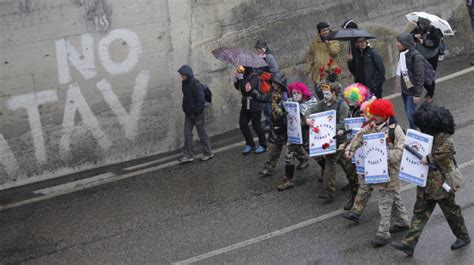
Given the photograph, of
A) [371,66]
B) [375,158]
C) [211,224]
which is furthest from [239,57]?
[375,158]

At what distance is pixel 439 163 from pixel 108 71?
19.4 feet

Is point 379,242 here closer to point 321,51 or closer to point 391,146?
point 391,146

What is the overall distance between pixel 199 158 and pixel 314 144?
287 cm

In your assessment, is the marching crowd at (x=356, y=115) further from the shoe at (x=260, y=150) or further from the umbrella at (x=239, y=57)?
the umbrella at (x=239, y=57)

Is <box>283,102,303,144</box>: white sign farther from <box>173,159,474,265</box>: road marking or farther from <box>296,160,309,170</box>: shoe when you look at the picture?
<box>173,159,474,265</box>: road marking

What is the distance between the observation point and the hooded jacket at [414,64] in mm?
10891

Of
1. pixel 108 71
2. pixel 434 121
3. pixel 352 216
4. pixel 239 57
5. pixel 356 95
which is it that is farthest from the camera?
pixel 108 71

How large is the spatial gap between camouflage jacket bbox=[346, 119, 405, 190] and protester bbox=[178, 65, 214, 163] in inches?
141

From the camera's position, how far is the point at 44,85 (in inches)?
455

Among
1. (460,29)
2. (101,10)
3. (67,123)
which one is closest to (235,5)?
(101,10)

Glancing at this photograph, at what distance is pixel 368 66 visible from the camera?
38.4 feet

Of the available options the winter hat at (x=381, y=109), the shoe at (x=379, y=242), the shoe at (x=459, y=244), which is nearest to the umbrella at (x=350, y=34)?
the winter hat at (x=381, y=109)

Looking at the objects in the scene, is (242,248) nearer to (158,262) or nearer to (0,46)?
(158,262)

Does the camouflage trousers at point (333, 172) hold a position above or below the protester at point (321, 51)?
below
